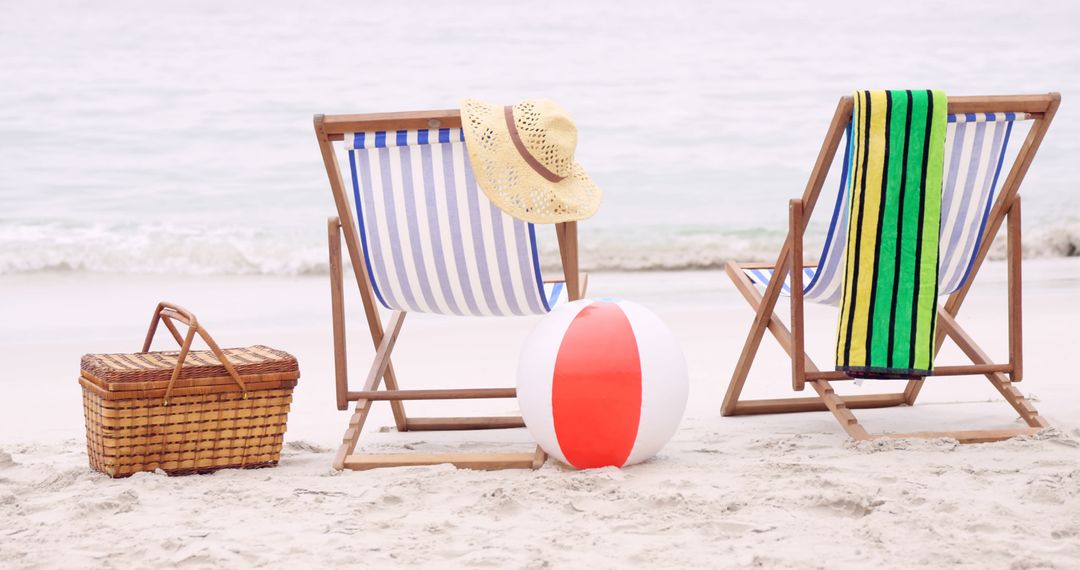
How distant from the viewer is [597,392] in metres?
2.92

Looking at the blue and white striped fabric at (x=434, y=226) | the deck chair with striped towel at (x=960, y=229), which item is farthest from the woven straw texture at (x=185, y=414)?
the deck chair with striped towel at (x=960, y=229)

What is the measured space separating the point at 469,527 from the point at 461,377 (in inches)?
88.4

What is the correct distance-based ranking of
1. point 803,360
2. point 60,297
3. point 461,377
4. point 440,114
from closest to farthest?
point 440,114, point 803,360, point 461,377, point 60,297

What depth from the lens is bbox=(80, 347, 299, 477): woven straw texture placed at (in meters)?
3.00

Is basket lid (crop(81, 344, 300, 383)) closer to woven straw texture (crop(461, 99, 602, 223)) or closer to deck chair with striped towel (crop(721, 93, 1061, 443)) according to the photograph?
Result: woven straw texture (crop(461, 99, 602, 223))

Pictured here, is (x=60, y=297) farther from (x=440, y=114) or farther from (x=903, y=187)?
(x=903, y=187)

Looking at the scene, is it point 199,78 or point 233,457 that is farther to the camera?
point 199,78

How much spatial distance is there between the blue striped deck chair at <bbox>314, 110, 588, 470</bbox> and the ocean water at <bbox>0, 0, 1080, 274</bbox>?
608 centimetres

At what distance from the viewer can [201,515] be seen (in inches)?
106

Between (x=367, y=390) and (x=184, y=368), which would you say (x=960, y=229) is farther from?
(x=184, y=368)

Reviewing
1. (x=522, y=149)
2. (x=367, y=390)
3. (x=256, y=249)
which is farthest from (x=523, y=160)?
(x=256, y=249)

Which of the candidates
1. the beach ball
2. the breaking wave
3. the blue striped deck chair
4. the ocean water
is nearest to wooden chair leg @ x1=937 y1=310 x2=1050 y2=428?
the beach ball

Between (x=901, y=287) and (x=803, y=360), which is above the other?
(x=901, y=287)

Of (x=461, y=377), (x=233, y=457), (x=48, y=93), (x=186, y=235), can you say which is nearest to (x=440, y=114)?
(x=233, y=457)
